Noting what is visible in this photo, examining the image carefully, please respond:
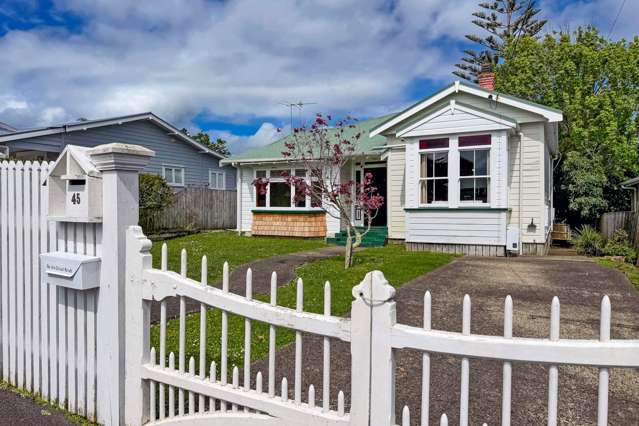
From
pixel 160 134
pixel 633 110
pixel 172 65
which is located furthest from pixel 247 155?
pixel 633 110

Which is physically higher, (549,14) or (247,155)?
(549,14)

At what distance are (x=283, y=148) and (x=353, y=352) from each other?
53.7ft

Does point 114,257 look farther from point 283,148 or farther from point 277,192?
point 283,148

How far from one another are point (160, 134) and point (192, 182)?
123 inches

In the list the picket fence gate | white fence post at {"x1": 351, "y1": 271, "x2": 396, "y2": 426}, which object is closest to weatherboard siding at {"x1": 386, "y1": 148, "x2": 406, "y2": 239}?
the picket fence gate

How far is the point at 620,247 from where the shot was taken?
12000 mm

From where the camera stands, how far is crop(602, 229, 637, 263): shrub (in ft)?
37.8

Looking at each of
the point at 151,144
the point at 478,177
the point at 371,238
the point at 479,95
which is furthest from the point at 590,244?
the point at 151,144

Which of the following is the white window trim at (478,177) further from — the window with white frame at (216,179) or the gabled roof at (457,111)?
the window with white frame at (216,179)

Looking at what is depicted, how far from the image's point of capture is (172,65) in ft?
78.7

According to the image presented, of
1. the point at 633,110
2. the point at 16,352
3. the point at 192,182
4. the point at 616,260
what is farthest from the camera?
the point at 192,182

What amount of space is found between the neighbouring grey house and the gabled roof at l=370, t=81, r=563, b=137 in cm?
782

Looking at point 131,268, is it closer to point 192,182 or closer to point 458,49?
point 192,182

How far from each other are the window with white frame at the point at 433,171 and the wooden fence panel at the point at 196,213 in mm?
10201
